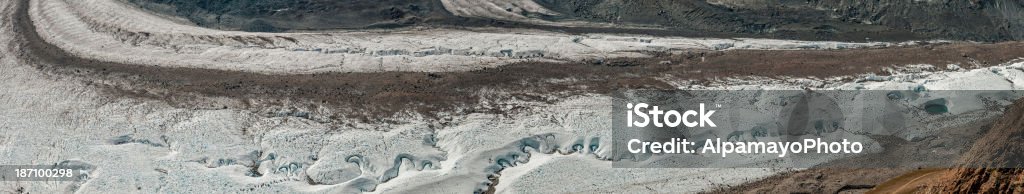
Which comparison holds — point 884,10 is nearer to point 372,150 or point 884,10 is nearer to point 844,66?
point 844,66

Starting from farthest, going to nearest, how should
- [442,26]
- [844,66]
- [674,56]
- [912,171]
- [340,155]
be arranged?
[442,26], [674,56], [844,66], [340,155], [912,171]

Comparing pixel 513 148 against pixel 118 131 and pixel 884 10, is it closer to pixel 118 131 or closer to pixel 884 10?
pixel 118 131

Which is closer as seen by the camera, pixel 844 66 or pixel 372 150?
pixel 372 150

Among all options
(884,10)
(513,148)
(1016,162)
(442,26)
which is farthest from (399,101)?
(884,10)

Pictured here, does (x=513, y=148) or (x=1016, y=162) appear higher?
(x=1016, y=162)

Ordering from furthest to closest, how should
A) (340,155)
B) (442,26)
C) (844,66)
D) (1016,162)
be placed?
(442,26), (844,66), (340,155), (1016,162)

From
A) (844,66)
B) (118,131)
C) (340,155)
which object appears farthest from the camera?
(844,66)

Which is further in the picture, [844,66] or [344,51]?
[344,51]

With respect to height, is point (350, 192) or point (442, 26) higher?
point (442, 26)

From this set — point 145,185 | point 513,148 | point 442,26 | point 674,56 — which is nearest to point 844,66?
point 674,56
